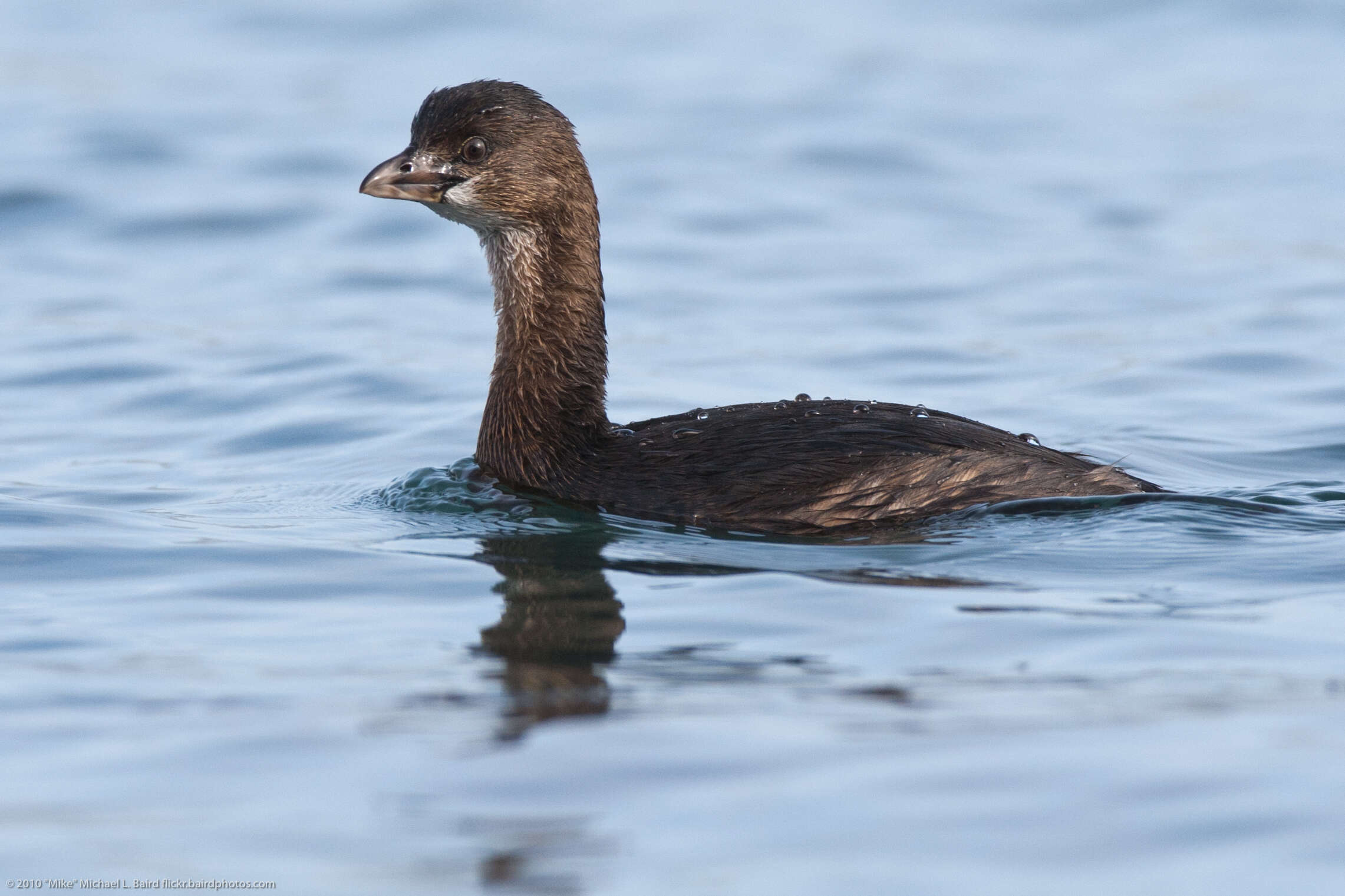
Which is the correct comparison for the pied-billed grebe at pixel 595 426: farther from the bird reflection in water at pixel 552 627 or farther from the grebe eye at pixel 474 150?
the bird reflection in water at pixel 552 627

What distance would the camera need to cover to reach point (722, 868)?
4656 mm

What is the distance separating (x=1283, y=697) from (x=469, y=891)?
271 cm

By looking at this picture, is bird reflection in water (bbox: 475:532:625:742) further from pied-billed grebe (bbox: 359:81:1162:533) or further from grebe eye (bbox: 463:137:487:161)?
grebe eye (bbox: 463:137:487:161)

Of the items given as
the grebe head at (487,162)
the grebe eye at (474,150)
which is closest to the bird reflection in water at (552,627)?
the grebe head at (487,162)

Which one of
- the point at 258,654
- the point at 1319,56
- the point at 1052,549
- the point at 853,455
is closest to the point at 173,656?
the point at 258,654

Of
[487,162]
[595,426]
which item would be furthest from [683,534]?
[487,162]

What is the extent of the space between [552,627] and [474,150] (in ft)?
8.60

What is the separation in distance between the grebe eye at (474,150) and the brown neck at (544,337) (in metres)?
0.38

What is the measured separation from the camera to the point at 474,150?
8406mm

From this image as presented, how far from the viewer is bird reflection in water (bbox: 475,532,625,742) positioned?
583cm

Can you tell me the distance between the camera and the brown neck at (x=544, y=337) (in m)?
8.50

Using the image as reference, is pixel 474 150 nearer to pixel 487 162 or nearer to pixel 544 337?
pixel 487 162

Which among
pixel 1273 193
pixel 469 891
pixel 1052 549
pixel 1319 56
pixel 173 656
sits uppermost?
pixel 1319 56

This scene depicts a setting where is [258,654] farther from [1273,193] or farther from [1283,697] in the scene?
[1273,193]
